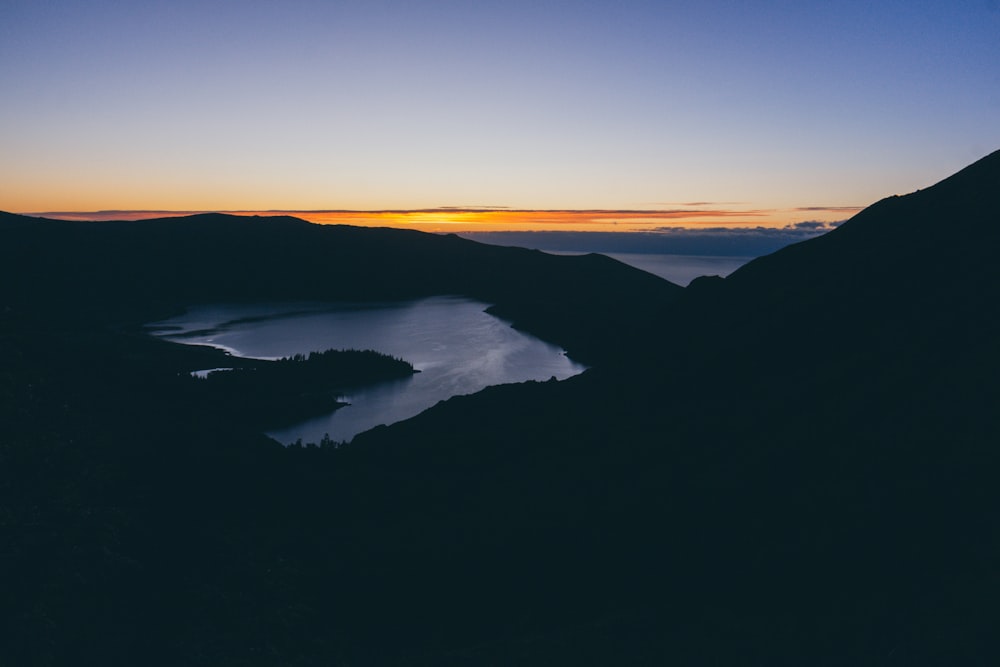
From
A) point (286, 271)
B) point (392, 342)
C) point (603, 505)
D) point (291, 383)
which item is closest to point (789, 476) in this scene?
point (603, 505)

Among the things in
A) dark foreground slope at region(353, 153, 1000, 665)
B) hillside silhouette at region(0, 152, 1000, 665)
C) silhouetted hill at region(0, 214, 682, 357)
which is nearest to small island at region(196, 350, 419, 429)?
hillside silhouette at region(0, 152, 1000, 665)

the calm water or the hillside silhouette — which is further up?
the hillside silhouette

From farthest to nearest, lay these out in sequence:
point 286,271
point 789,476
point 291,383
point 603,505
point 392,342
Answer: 1. point 286,271
2. point 392,342
3. point 291,383
4. point 603,505
5. point 789,476

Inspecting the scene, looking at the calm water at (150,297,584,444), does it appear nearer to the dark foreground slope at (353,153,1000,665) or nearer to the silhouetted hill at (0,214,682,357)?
the silhouetted hill at (0,214,682,357)

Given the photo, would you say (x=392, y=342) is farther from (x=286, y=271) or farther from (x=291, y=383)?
(x=286, y=271)

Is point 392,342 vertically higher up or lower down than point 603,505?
→ lower down

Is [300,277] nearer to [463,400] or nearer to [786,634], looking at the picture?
[463,400]
